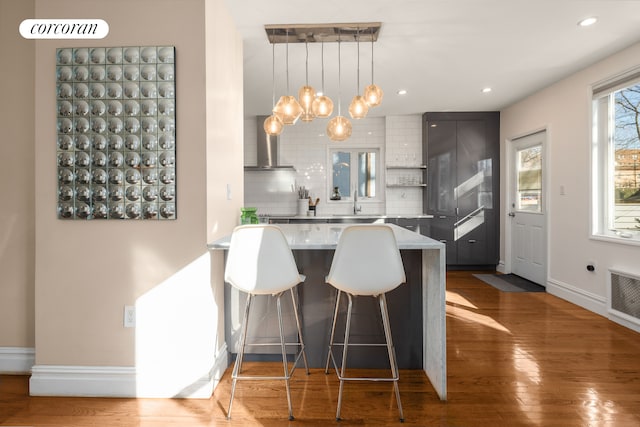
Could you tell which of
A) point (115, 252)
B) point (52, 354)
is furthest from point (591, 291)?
point (52, 354)

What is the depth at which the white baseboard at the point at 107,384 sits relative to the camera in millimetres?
2154

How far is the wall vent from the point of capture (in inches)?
127

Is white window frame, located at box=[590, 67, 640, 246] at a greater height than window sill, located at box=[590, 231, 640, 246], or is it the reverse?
white window frame, located at box=[590, 67, 640, 246]

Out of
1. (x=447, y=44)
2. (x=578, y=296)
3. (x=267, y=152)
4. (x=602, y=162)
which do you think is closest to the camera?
(x=447, y=44)

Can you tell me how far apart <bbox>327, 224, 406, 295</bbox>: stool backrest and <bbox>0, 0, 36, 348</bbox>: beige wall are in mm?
2082

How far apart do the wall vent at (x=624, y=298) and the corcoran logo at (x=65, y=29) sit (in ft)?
14.8

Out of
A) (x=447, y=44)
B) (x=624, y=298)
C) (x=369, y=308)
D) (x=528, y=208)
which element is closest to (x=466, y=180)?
(x=528, y=208)

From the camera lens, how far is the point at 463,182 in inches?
228

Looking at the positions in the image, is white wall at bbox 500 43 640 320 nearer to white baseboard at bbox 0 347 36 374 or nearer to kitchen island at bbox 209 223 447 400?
kitchen island at bbox 209 223 447 400

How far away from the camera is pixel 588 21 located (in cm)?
288

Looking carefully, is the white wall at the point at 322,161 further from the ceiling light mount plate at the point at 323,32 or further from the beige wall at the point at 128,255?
the beige wall at the point at 128,255

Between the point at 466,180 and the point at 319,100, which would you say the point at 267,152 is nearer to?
the point at 319,100

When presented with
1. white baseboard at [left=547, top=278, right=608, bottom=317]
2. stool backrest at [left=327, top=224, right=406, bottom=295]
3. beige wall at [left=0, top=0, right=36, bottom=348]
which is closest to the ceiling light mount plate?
beige wall at [left=0, top=0, right=36, bottom=348]

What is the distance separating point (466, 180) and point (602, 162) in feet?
6.95
